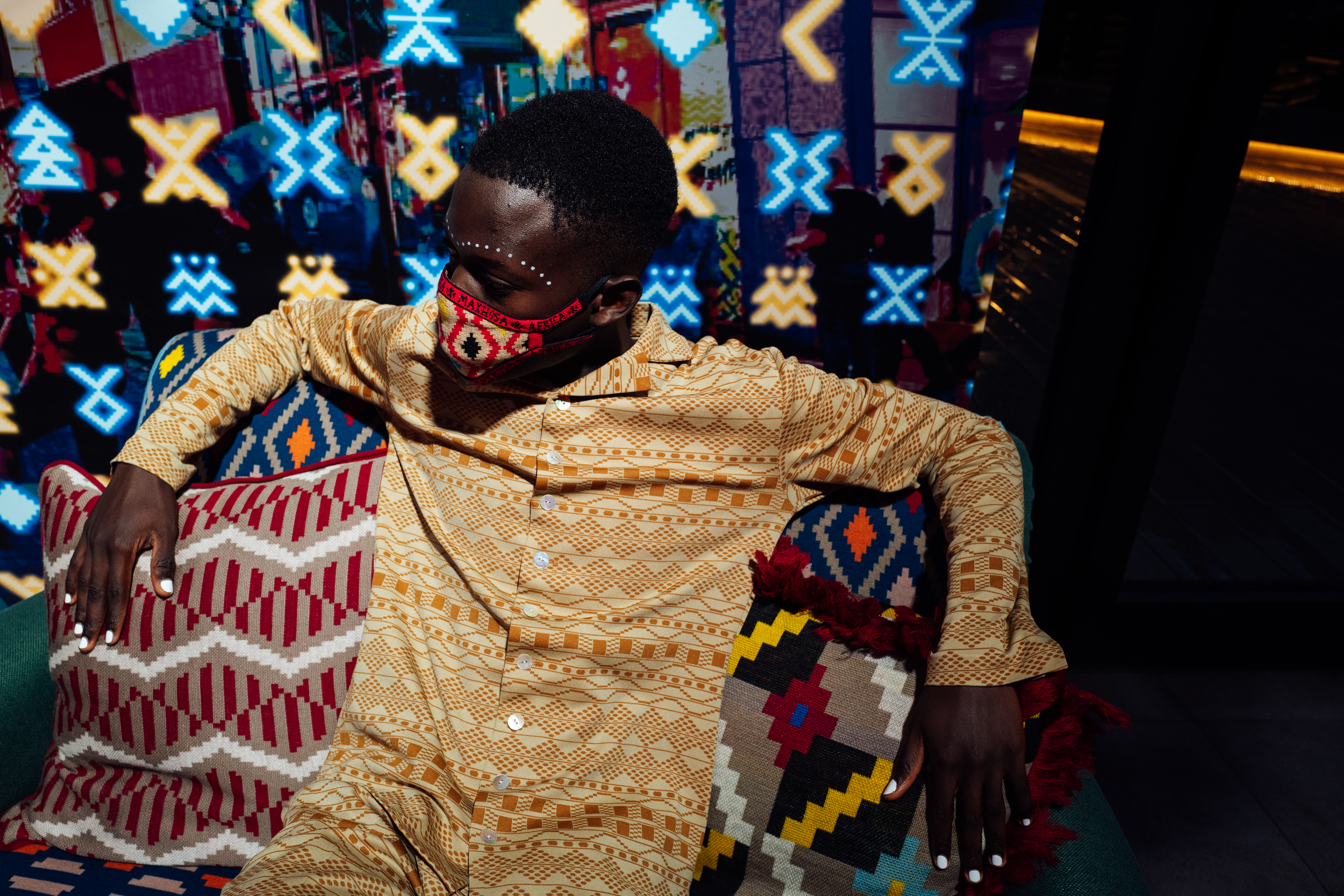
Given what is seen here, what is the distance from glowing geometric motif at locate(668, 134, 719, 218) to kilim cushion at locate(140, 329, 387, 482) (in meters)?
0.74

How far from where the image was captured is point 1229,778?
77.1 inches

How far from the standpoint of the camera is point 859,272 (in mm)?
1680

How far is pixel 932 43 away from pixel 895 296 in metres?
0.49

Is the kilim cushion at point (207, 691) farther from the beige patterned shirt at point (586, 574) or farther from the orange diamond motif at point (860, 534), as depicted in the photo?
the orange diamond motif at point (860, 534)

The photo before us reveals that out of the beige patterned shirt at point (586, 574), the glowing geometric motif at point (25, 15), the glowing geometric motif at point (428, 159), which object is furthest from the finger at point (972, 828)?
the glowing geometric motif at point (25, 15)

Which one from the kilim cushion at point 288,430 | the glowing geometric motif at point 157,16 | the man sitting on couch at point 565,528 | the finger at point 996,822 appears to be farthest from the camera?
the glowing geometric motif at point 157,16

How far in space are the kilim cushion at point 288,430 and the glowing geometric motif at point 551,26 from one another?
0.77 m

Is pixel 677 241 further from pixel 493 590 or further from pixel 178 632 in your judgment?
pixel 178 632

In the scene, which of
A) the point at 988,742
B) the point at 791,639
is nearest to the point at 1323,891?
the point at 988,742

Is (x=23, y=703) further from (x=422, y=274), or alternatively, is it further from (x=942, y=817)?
(x=942, y=817)

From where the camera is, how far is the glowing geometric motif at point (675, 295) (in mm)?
1700

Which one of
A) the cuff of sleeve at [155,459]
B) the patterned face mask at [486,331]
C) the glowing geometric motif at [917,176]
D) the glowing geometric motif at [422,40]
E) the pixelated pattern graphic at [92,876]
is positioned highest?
the glowing geometric motif at [422,40]

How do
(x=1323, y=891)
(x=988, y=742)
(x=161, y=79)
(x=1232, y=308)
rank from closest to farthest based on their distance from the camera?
(x=988, y=742), (x=161, y=79), (x=1323, y=891), (x=1232, y=308)

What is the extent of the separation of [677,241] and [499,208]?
0.68m
